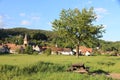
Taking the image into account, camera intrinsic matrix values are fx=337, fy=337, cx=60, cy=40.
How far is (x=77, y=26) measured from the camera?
6569 cm

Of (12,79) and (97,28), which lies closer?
(12,79)

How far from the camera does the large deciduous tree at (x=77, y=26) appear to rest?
6562 centimetres

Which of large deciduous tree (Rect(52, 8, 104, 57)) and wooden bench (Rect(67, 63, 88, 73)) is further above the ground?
large deciduous tree (Rect(52, 8, 104, 57))

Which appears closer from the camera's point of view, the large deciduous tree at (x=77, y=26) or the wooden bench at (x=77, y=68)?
the wooden bench at (x=77, y=68)

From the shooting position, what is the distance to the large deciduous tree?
65625 mm

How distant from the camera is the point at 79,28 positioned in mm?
64812

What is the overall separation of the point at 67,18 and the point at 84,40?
563cm

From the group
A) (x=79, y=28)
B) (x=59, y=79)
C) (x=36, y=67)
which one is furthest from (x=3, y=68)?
(x=79, y=28)

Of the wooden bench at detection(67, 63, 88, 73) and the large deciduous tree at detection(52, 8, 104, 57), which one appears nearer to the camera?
the wooden bench at detection(67, 63, 88, 73)

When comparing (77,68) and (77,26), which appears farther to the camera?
(77,26)

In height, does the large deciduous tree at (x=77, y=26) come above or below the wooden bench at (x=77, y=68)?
above

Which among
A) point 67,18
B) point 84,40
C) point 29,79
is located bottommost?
point 29,79

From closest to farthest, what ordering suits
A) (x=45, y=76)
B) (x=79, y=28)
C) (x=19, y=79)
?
(x=19, y=79) → (x=45, y=76) → (x=79, y=28)

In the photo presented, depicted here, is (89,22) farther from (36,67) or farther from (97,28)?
(36,67)
